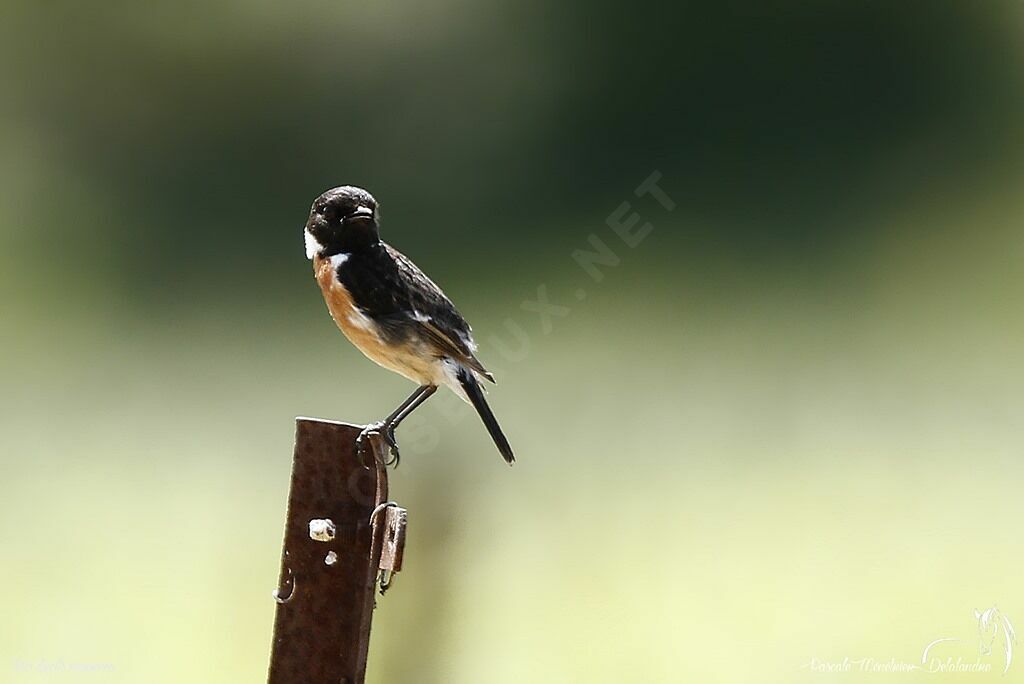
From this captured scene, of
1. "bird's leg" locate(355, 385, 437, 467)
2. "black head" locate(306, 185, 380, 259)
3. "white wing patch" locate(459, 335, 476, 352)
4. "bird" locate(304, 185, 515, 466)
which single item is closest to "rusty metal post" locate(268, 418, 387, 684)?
"bird's leg" locate(355, 385, 437, 467)

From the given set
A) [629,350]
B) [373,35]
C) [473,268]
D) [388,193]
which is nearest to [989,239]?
[629,350]

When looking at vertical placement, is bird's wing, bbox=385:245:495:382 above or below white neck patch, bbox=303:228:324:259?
below

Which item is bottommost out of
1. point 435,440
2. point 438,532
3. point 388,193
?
point 438,532

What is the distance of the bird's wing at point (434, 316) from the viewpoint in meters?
2.20

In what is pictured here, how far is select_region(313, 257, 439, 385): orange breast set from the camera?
2164 millimetres

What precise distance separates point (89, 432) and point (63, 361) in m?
0.53

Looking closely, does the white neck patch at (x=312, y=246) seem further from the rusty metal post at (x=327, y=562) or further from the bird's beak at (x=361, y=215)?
the rusty metal post at (x=327, y=562)

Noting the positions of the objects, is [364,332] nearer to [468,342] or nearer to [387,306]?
[387,306]

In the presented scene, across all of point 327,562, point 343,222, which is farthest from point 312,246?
point 327,562

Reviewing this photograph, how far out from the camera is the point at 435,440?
10.8 ft

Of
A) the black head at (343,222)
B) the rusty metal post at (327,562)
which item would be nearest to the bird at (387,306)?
the black head at (343,222)

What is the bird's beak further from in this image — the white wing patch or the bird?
the white wing patch

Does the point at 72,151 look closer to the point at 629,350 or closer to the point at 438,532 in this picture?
the point at 629,350

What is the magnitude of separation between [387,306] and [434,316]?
11 cm
